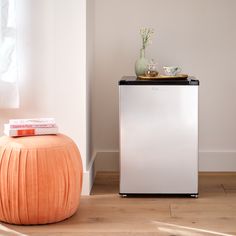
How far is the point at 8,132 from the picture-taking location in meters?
3.11

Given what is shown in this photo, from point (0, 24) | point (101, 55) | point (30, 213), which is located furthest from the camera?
point (101, 55)

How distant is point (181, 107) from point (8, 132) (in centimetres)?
108

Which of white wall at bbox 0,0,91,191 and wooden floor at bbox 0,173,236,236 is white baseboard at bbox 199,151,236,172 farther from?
white wall at bbox 0,0,91,191

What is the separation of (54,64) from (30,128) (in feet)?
2.06

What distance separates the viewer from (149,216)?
319cm

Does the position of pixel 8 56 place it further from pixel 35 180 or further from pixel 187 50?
pixel 187 50

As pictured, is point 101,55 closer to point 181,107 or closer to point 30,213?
point 181,107

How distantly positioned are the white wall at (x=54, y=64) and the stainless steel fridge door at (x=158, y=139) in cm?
29

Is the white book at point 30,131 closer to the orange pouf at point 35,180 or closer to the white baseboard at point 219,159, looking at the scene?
the orange pouf at point 35,180

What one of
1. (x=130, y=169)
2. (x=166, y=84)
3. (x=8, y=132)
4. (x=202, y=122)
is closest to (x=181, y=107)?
(x=166, y=84)

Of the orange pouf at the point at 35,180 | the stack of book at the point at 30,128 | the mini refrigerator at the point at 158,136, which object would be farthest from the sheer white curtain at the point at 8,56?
the mini refrigerator at the point at 158,136

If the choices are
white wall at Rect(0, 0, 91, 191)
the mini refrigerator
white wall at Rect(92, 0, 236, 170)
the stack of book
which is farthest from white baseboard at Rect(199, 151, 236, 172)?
the stack of book

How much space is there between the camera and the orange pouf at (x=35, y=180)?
2.94 metres

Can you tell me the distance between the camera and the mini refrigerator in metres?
3.53
